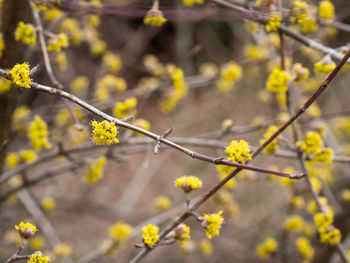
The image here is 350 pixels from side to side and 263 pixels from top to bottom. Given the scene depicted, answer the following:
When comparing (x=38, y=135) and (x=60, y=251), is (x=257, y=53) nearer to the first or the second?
(x=38, y=135)

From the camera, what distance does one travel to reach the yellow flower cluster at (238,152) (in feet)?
4.83

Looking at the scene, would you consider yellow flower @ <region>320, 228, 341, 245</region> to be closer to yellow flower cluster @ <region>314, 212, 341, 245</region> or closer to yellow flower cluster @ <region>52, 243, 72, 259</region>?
yellow flower cluster @ <region>314, 212, 341, 245</region>

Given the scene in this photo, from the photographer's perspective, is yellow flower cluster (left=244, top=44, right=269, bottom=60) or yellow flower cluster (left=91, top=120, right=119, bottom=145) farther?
yellow flower cluster (left=244, top=44, right=269, bottom=60)

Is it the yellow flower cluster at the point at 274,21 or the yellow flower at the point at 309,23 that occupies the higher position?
the yellow flower at the point at 309,23

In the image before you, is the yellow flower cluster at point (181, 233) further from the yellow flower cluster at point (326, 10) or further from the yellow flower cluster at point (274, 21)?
the yellow flower cluster at point (326, 10)

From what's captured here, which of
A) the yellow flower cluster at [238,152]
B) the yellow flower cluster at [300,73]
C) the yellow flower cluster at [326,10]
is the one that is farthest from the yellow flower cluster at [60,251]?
the yellow flower cluster at [326,10]

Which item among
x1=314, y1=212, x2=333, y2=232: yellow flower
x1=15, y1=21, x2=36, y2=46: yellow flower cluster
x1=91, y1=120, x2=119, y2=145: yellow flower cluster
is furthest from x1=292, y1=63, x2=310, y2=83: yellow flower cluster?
x1=15, y1=21, x2=36, y2=46: yellow flower cluster

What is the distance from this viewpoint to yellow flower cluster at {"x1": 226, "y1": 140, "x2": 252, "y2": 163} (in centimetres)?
147

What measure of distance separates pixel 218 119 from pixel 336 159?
3.45 metres

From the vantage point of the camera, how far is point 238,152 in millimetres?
1479

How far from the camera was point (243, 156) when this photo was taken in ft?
4.90

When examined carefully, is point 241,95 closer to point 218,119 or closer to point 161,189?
point 218,119

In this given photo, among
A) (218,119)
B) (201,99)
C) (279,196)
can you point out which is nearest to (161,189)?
(218,119)

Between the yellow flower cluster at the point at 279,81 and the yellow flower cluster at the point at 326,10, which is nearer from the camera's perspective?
the yellow flower cluster at the point at 279,81
